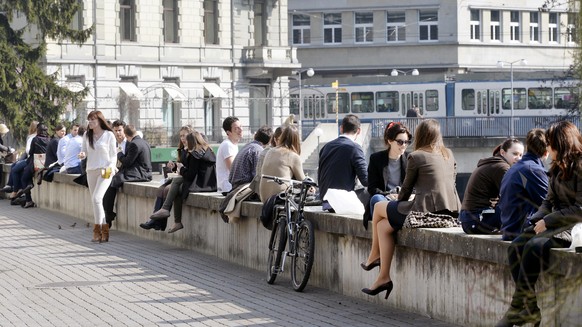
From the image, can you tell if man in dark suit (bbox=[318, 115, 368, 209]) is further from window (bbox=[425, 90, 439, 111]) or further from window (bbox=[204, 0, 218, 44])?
window (bbox=[204, 0, 218, 44])

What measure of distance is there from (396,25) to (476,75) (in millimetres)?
26726

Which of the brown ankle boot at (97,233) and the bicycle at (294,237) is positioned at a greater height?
the bicycle at (294,237)

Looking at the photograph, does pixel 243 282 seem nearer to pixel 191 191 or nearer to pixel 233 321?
pixel 233 321

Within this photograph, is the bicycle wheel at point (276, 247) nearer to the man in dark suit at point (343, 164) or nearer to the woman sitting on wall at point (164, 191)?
the man in dark suit at point (343, 164)

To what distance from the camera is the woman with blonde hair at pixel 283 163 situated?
13148 millimetres

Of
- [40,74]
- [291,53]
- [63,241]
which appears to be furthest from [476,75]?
[63,241]

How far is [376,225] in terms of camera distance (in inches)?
407

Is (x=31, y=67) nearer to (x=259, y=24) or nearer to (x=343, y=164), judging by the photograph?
(x=259, y=24)

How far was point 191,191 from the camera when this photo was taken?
16.8m

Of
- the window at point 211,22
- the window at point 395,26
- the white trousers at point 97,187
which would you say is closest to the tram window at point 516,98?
the window at point 211,22

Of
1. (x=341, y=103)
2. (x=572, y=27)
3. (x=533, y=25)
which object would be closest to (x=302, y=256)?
(x=572, y=27)

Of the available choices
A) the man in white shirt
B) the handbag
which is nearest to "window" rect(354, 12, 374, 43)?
the handbag

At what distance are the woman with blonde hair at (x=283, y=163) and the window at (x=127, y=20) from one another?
2350 inches

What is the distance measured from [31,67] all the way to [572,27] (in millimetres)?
56138
